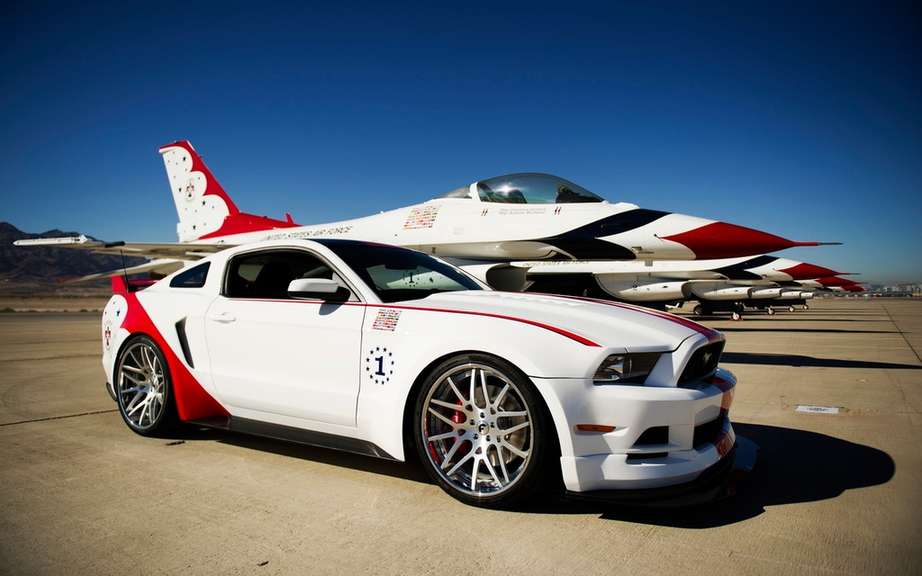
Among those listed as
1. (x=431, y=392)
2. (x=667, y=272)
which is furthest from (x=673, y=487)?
(x=667, y=272)

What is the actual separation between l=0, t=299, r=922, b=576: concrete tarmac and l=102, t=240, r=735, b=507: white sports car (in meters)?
0.21

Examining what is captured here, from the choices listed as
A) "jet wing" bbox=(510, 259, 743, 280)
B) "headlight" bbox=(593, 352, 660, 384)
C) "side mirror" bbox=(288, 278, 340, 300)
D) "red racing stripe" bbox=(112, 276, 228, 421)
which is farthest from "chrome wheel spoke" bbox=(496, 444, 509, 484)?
"jet wing" bbox=(510, 259, 743, 280)

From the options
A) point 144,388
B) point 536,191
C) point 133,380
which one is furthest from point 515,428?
point 536,191

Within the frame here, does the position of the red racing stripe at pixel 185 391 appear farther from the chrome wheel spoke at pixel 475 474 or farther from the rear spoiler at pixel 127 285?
the chrome wheel spoke at pixel 475 474

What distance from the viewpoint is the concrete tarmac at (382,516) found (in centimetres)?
204

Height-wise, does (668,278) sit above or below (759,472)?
above

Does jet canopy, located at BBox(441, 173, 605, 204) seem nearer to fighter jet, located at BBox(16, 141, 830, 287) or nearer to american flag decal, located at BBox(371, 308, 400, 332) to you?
fighter jet, located at BBox(16, 141, 830, 287)

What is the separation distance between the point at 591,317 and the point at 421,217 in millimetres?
8599

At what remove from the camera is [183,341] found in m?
3.76

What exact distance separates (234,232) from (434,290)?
1585cm

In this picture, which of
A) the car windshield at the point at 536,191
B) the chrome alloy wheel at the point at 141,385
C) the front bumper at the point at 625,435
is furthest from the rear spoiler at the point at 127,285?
the car windshield at the point at 536,191

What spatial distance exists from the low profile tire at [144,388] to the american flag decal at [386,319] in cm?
183

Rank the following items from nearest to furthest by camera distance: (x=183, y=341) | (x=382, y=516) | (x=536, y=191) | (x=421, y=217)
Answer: (x=382, y=516), (x=183, y=341), (x=536, y=191), (x=421, y=217)

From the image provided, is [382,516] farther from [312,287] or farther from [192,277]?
[192,277]
